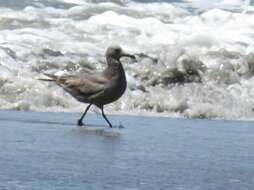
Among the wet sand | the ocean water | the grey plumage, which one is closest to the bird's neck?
the grey plumage

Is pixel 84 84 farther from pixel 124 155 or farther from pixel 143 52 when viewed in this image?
pixel 143 52

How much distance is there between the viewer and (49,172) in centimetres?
696

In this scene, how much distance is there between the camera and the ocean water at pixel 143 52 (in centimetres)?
1297

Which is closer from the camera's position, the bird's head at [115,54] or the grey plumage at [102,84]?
the grey plumage at [102,84]

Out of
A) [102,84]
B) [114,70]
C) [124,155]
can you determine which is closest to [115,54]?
[114,70]

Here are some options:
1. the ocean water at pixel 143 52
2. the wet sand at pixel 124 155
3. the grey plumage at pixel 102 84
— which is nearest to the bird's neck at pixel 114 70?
the grey plumage at pixel 102 84

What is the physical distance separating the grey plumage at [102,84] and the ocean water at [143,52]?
1.92 m

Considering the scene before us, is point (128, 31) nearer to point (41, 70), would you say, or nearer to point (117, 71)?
point (41, 70)

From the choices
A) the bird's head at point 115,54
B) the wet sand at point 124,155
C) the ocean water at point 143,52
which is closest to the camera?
the wet sand at point 124,155

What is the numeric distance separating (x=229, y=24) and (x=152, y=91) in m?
6.26

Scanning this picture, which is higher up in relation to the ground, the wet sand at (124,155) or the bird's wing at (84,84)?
the bird's wing at (84,84)

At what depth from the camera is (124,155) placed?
8.02m

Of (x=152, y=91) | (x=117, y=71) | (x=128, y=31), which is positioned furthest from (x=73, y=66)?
(x=117, y=71)

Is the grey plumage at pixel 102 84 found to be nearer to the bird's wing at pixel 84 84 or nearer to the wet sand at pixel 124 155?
the bird's wing at pixel 84 84
